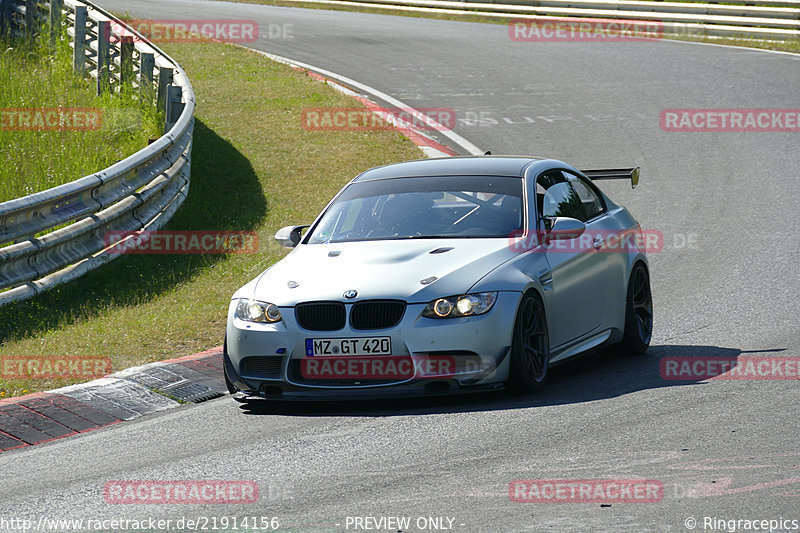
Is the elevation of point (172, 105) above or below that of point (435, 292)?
below

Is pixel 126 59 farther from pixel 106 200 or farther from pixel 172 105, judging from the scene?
pixel 106 200

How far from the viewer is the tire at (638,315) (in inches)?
359

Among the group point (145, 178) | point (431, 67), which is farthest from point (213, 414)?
point (431, 67)

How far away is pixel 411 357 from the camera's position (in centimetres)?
718

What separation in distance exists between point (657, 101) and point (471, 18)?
1285cm

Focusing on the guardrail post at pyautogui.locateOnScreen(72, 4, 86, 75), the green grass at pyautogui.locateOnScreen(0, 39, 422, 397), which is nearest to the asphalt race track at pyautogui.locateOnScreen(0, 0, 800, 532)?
the green grass at pyautogui.locateOnScreen(0, 39, 422, 397)

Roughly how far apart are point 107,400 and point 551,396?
2927 mm

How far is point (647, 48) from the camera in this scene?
2659cm

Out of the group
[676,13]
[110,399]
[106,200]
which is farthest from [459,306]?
[676,13]

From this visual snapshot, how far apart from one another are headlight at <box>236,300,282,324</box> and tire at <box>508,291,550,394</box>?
1476 mm

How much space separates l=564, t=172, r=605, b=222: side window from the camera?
365 inches

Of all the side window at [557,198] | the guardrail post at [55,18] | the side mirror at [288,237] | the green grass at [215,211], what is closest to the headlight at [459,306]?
the side window at [557,198]

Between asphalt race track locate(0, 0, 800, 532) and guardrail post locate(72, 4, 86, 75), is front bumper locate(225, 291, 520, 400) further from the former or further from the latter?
guardrail post locate(72, 4, 86, 75)

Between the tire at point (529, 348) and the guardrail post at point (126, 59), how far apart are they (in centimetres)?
1193
